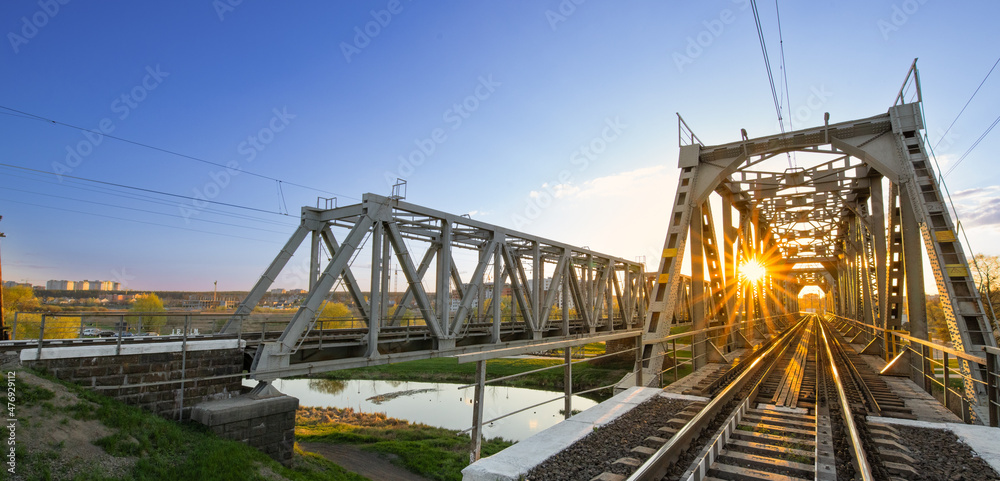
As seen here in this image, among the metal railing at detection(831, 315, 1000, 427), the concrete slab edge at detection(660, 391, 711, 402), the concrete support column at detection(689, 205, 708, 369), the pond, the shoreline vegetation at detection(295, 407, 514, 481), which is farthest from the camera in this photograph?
the pond

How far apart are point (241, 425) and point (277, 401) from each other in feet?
3.04

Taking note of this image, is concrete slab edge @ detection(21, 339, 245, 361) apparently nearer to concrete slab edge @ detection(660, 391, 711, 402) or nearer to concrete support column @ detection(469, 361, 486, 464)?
concrete support column @ detection(469, 361, 486, 464)

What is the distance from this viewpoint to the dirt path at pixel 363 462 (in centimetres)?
1752

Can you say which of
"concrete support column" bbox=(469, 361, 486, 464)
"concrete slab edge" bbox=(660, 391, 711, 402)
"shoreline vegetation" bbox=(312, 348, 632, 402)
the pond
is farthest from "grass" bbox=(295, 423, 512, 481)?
"concrete support column" bbox=(469, 361, 486, 464)

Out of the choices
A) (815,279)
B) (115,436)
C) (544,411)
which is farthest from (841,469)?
(815,279)

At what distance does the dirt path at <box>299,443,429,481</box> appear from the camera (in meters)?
17.5

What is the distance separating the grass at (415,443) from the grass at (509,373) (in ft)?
39.8

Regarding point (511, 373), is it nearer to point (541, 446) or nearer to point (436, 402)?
point (436, 402)

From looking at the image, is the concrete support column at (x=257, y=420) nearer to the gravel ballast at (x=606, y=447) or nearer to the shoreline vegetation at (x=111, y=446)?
the shoreline vegetation at (x=111, y=446)

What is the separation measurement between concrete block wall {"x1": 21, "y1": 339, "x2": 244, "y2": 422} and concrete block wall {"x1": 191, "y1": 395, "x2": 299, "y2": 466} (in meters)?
0.44

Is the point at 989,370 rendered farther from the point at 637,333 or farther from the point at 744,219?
the point at 744,219

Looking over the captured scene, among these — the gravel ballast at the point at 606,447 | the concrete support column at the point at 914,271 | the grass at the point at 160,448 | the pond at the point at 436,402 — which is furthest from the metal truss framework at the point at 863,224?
the pond at the point at 436,402

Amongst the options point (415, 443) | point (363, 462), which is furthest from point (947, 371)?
point (415, 443)

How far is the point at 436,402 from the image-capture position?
33031 millimetres
